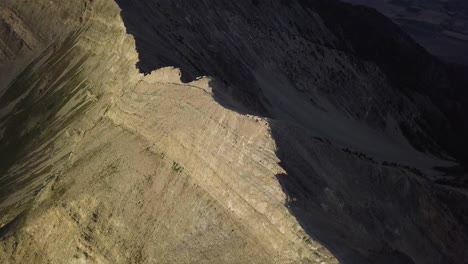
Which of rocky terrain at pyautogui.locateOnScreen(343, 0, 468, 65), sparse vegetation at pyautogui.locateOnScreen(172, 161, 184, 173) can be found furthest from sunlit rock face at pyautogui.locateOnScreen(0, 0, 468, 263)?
rocky terrain at pyautogui.locateOnScreen(343, 0, 468, 65)

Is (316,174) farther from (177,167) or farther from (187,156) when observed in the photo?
(177,167)

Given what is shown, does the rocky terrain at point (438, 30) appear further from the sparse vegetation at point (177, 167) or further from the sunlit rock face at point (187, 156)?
the sparse vegetation at point (177, 167)

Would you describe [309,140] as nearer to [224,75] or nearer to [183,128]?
[183,128]

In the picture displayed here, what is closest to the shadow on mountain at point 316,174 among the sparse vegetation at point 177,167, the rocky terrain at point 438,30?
the sparse vegetation at point 177,167

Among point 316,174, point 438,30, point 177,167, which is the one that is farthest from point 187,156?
point 438,30

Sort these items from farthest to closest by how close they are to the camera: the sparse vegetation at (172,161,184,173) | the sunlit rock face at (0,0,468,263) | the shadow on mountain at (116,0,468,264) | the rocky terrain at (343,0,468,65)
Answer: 1. the rocky terrain at (343,0,468,65)
2. the sparse vegetation at (172,161,184,173)
3. the sunlit rock face at (0,0,468,263)
4. the shadow on mountain at (116,0,468,264)

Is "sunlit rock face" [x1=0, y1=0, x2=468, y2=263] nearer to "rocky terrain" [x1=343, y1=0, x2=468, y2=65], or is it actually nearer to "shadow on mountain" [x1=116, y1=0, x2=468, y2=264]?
"shadow on mountain" [x1=116, y1=0, x2=468, y2=264]

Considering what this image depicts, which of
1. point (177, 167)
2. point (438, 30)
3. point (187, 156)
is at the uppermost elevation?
point (187, 156)
